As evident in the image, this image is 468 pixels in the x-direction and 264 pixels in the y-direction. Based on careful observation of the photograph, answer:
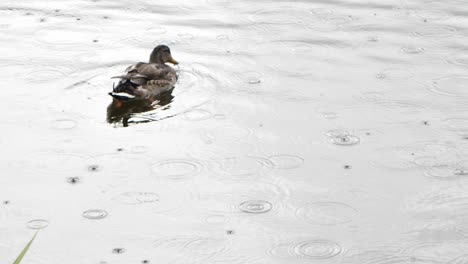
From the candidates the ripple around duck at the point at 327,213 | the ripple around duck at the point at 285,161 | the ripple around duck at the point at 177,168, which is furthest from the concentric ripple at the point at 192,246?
the ripple around duck at the point at 285,161

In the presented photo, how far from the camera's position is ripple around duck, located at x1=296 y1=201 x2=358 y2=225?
8.84 metres

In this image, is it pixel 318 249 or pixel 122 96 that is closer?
pixel 318 249

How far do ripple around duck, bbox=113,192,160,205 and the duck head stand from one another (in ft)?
10.5

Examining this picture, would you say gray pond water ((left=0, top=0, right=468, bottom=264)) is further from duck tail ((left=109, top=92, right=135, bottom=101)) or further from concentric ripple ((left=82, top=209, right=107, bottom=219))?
duck tail ((left=109, top=92, right=135, bottom=101))

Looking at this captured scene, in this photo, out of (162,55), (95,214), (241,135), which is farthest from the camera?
(162,55)

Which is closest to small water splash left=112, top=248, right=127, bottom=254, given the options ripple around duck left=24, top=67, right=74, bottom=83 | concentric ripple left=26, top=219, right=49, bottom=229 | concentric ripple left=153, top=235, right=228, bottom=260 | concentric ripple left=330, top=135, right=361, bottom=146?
concentric ripple left=153, top=235, right=228, bottom=260

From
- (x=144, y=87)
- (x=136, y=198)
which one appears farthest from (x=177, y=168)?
(x=144, y=87)

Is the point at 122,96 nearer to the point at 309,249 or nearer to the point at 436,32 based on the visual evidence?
the point at 309,249

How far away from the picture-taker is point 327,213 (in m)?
8.95

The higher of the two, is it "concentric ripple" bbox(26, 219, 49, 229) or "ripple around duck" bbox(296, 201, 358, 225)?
"ripple around duck" bbox(296, 201, 358, 225)

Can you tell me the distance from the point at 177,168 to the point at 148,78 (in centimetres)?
242

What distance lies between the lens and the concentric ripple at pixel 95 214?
8.89 metres

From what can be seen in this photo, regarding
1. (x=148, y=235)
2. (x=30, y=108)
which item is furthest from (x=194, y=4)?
(x=148, y=235)

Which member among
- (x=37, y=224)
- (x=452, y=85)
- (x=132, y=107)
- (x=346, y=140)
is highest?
(x=452, y=85)
